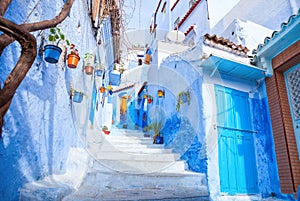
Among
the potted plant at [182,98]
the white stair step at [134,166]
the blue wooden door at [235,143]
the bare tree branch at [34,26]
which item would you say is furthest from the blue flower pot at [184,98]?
the bare tree branch at [34,26]

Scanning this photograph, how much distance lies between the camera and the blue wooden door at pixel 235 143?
3631 millimetres

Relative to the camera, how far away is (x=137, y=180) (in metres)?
3.06

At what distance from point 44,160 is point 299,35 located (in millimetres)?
4383

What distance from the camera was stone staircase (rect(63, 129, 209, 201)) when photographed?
245 cm

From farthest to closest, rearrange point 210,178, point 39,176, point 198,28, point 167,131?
1. point 198,28
2. point 167,131
3. point 210,178
4. point 39,176

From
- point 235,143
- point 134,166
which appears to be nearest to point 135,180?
point 134,166

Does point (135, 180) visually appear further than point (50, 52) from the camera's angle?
Yes

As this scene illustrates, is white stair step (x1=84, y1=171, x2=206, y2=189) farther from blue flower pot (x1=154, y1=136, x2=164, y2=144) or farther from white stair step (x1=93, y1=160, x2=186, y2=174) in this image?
blue flower pot (x1=154, y1=136, x2=164, y2=144)

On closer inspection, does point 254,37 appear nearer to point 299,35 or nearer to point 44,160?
point 299,35

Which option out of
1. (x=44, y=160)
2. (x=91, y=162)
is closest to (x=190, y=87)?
(x=91, y=162)

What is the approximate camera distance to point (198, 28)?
780 centimetres

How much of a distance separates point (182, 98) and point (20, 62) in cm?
412

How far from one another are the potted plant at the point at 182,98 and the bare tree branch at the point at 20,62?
3.83 metres

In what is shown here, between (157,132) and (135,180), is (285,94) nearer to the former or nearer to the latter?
(135,180)
